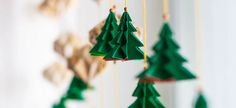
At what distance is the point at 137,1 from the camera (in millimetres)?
744

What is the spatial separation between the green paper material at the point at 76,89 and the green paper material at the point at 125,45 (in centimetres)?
37

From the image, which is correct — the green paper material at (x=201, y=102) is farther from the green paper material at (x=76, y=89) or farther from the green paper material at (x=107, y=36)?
the green paper material at (x=76, y=89)

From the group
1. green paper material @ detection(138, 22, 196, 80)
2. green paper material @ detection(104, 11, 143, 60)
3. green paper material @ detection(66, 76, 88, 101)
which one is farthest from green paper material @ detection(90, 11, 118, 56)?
green paper material @ detection(66, 76, 88, 101)

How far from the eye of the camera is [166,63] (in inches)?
11.3

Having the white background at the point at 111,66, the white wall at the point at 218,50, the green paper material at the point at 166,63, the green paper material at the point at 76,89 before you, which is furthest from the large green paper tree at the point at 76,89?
the green paper material at the point at 166,63

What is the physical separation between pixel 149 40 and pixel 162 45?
63 cm

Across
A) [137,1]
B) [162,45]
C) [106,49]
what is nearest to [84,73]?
[137,1]

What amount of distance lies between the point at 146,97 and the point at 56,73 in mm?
540

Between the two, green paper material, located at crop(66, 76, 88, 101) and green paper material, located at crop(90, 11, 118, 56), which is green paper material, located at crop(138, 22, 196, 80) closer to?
green paper material, located at crop(90, 11, 118, 56)

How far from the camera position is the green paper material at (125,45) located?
0.37 metres

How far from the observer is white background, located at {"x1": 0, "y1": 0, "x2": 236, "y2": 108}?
0.85 meters

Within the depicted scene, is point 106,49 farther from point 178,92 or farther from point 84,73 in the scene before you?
point 178,92

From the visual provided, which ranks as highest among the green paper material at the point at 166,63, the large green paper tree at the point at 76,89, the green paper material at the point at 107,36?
the green paper material at the point at 107,36

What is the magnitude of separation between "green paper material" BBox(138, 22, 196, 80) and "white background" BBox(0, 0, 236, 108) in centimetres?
46
